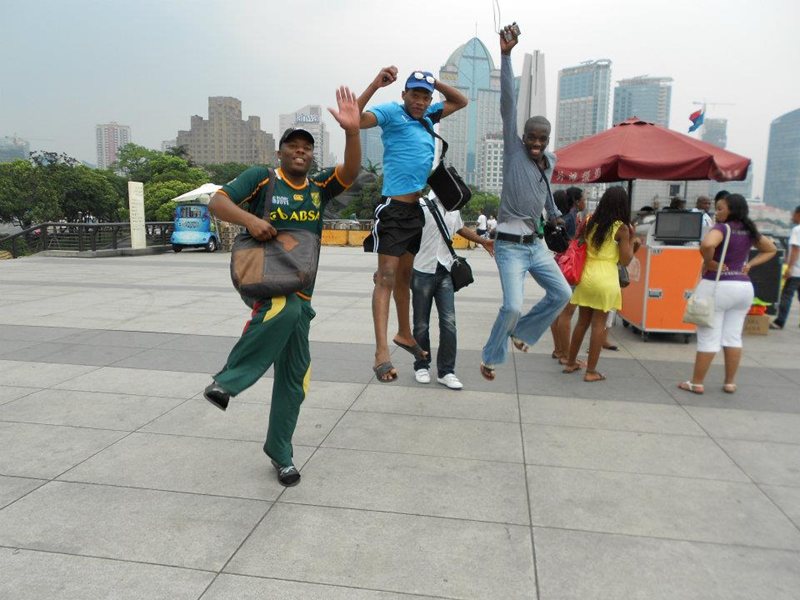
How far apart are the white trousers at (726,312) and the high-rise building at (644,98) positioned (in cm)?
2827

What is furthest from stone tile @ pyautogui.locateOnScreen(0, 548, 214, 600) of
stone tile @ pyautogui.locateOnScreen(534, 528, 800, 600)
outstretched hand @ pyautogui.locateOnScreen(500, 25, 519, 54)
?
outstretched hand @ pyautogui.locateOnScreen(500, 25, 519, 54)

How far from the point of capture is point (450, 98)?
439 cm

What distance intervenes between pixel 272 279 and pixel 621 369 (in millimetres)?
4126

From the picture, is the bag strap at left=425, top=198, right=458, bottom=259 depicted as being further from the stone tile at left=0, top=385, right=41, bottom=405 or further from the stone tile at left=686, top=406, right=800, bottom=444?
the stone tile at left=0, top=385, right=41, bottom=405

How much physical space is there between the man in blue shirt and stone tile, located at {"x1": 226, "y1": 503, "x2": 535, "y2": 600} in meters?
1.31

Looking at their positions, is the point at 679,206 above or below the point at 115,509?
above

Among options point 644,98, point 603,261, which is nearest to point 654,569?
point 603,261

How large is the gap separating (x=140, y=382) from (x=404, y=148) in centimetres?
291

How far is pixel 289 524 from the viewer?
9.10ft

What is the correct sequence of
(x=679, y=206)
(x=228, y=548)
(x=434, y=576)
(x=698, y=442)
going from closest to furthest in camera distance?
(x=434, y=576) < (x=228, y=548) < (x=698, y=442) < (x=679, y=206)

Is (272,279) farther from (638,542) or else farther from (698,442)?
(698,442)

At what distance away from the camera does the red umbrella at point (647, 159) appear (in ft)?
22.3

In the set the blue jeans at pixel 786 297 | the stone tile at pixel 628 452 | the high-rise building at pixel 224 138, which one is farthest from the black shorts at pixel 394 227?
the high-rise building at pixel 224 138

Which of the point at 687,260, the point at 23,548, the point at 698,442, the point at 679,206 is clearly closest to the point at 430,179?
the point at 698,442
